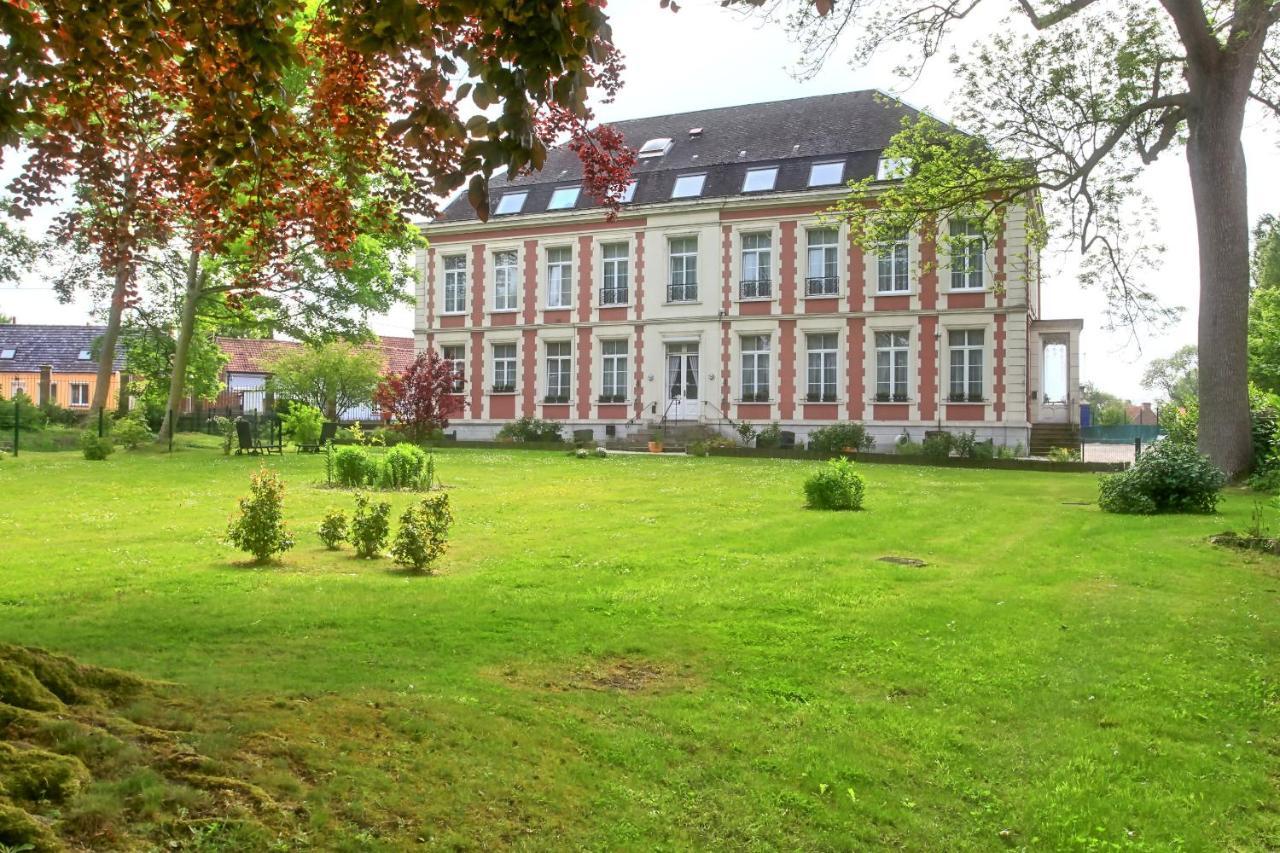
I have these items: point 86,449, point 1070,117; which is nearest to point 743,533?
point 1070,117

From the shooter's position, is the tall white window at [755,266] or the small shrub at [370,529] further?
the tall white window at [755,266]

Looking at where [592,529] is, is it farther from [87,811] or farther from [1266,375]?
[1266,375]

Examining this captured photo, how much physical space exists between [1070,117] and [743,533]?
38.3ft

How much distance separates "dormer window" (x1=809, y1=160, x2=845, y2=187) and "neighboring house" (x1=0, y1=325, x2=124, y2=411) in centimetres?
4376

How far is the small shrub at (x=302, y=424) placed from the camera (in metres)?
26.5

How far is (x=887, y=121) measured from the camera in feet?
112

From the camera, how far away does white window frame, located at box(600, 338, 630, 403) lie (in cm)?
3634

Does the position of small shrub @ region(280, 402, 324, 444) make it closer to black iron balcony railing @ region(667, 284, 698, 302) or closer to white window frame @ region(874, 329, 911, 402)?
black iron balcony railing @ region(667, 284, 698, 302)

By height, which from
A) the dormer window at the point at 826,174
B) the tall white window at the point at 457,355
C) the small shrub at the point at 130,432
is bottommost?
the small shrub at the point at 130,432

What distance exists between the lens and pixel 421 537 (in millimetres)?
8906

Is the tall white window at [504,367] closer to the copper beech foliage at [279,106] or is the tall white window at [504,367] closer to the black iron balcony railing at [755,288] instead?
the black iron balcony railing at [755,288]

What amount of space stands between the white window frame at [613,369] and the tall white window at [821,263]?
23.6ft

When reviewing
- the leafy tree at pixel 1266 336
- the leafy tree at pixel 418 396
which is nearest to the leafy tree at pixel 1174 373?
Result: the leafy tree at pixel 1266 336

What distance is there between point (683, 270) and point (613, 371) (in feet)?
15.0
